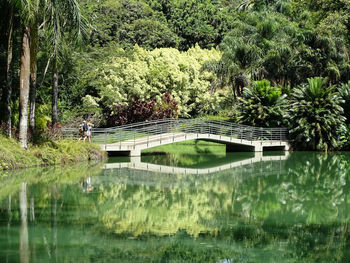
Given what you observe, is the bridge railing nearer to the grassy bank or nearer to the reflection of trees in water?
the grassy bank

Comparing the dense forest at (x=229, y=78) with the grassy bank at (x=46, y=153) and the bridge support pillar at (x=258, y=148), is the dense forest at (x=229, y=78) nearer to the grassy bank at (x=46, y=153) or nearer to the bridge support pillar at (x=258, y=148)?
the grassy bank at (x=46, y=153)

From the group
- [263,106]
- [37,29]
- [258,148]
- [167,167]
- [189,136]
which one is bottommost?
[167,167]

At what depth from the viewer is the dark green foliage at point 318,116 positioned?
3297 centimetres

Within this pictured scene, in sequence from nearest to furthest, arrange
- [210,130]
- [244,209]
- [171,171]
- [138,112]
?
[244,209], [171,171], [210,130], [138,112]

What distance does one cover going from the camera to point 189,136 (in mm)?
31031

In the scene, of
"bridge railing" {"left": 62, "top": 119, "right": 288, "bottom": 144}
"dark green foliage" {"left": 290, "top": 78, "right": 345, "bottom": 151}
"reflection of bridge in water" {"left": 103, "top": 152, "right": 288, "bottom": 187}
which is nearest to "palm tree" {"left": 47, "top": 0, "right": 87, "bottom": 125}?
"reflection of bridge in water" {"left": 103, "top": 152, "right": 288, "bottom": 187}

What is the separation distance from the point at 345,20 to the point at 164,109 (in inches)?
548

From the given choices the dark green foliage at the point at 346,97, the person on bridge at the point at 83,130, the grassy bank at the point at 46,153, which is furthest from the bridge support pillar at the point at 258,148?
the person on bridge at the point at 83,130

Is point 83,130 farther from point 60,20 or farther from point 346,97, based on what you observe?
point 346,97

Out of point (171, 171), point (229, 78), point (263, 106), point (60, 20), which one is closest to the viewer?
point (60, 20)

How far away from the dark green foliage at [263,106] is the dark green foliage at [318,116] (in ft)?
3.22

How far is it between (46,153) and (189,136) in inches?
407

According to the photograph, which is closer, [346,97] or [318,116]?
[318,116]

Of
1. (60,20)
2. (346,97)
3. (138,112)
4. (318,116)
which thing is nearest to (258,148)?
(318,116)
